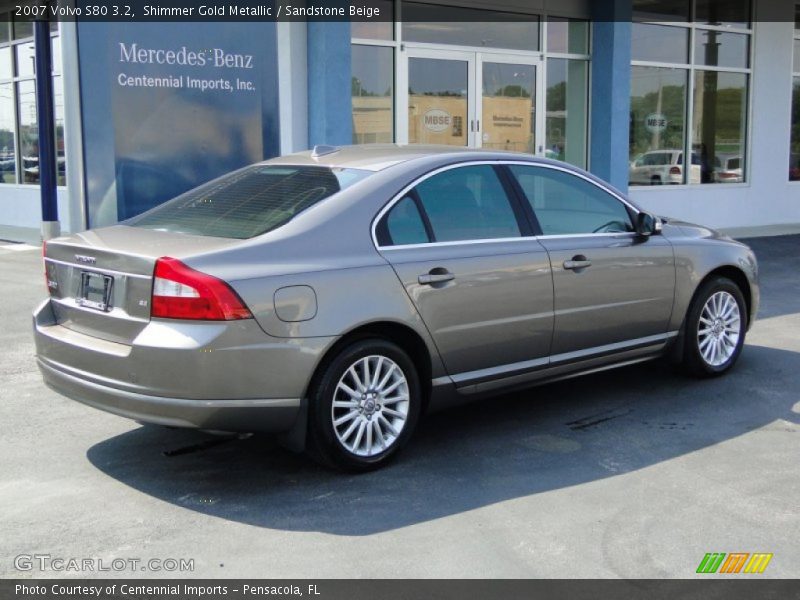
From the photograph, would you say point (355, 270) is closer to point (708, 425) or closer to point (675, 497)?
point (675, 497)

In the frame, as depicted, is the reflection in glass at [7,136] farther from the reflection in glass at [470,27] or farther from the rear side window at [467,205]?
the rear side window at [467,205]

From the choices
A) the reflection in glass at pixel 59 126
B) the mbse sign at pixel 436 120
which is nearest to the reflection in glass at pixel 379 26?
the mbse sign at pixel 436 120

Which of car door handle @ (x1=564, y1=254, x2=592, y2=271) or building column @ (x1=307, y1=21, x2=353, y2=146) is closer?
car door handle @ (x1=564, y1=254, x2=592, y2=271)

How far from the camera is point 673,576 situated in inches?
142

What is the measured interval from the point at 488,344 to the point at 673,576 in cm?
181

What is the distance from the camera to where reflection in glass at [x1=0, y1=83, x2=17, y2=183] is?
16047 mm

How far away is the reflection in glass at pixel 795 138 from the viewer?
17.4 meters

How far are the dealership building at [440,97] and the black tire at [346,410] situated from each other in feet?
15.4

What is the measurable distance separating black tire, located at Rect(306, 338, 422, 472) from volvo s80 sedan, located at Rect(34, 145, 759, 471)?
10mm

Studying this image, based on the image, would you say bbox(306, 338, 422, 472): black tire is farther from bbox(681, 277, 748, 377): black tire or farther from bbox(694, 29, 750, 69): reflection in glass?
bbox(694, 29, 750, 69): reflection in glass

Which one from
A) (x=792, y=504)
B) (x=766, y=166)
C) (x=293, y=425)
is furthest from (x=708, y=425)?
(x=766, y=166)

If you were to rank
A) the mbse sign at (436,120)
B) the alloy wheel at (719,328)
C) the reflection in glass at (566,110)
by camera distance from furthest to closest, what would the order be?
the reflection in glass at (566,110) < the mbse sign at (436,120) < the alloy wheel at (719,328)

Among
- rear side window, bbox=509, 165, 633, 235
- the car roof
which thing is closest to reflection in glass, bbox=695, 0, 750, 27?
rear side window, bbox=509, 165, 633, 235
